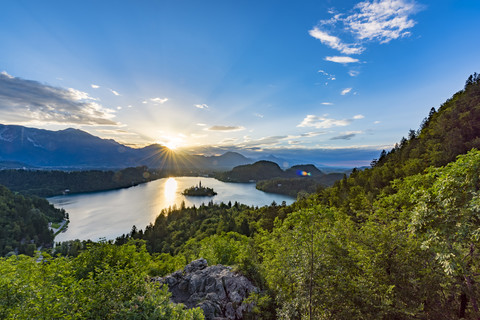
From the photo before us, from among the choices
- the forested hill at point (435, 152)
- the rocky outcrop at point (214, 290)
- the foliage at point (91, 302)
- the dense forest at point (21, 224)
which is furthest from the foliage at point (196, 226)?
the foliage at point (91, 302)

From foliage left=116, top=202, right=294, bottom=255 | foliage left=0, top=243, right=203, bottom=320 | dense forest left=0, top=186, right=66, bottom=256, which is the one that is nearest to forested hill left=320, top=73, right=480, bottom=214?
foliage left=116, top=202, right=294, bottom=255

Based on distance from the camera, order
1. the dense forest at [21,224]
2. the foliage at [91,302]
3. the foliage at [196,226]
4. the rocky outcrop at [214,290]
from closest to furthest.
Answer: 1. the foliage at [91,302]
2. the rocky outcrop at [214,290]
3. the foliage at [196,226]
4. the dense forest at [21,224]

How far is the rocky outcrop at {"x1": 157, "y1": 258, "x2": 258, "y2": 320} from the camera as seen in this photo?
1468cm

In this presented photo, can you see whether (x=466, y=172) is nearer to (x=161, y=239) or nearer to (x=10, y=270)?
(x=10, y=270)

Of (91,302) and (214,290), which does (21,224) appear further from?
(91,302)

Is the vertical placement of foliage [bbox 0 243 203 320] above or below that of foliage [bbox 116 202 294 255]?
above

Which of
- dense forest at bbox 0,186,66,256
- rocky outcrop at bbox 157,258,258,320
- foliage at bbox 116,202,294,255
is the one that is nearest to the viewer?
rocky outcrop at bbox 157,258,258,320

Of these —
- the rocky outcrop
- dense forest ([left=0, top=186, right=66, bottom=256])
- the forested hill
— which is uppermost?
the forested hill

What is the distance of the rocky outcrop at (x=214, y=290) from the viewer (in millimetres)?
14680

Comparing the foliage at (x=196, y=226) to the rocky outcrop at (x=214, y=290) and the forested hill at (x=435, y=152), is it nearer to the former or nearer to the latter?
the forested hill at (x=435, y=152)

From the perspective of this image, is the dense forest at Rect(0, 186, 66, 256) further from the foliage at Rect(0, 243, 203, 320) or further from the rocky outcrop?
the foliage at Rect(0, 243, 203, 320)

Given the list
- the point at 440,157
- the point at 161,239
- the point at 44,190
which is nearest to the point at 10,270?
the point at 440,157

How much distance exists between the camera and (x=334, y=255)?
1002cm

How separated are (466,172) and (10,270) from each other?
885 inches
